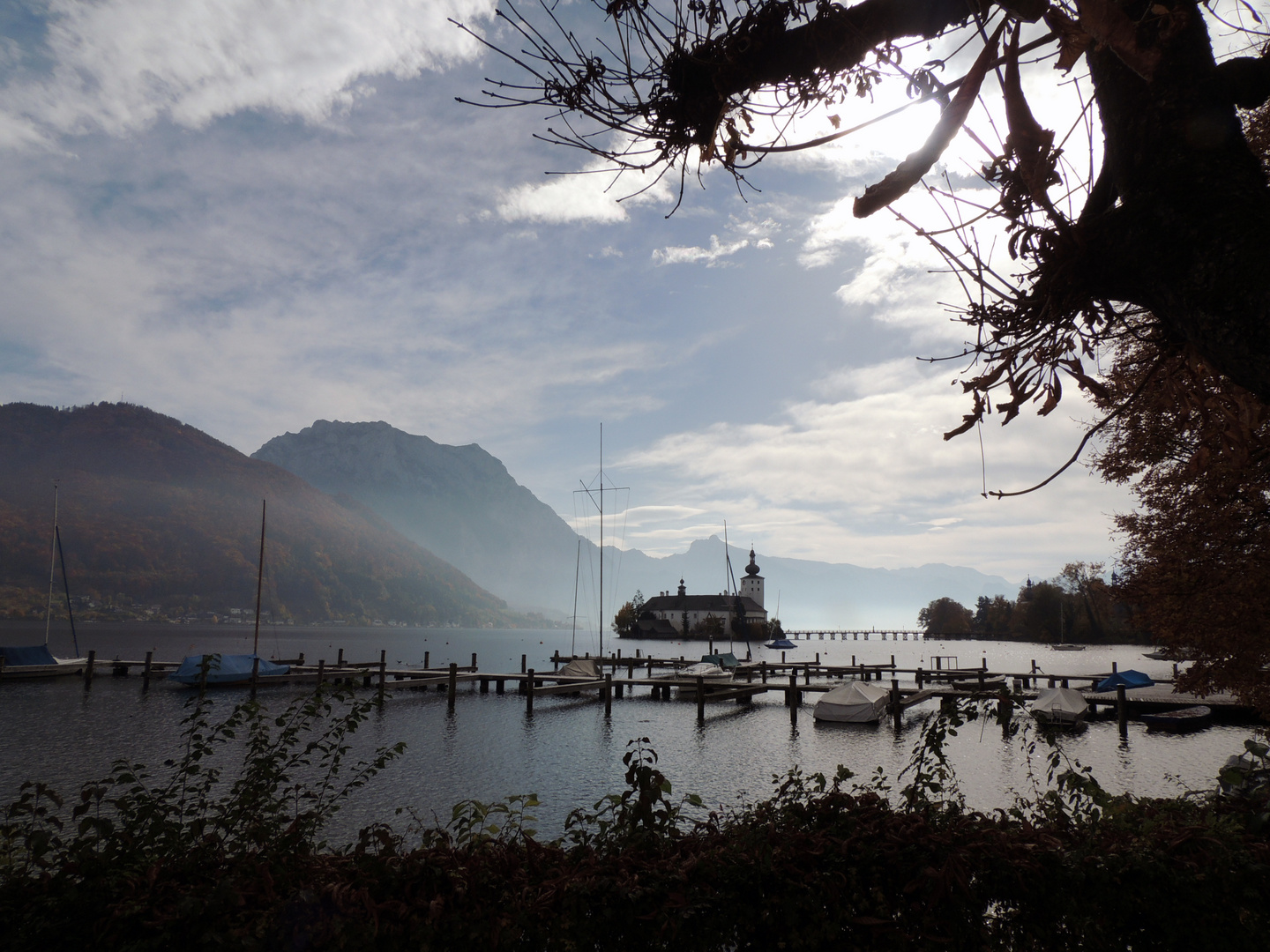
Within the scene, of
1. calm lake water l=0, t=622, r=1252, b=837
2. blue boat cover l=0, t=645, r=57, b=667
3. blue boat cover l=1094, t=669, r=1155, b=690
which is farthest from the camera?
blue boat cover l=0, t=645, r=57, b=667

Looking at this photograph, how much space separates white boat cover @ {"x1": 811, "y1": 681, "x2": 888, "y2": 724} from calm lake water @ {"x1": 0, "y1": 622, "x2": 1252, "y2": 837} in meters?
0.63

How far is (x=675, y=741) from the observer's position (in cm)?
2995

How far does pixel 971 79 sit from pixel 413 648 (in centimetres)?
14445

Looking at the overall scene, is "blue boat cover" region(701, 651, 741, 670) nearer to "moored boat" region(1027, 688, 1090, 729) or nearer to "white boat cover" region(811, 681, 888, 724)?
"white boat cover" region(811, 681, 888, 724)

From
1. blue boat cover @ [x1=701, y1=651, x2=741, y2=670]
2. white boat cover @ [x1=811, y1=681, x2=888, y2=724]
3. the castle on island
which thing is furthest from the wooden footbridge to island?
the castle on island

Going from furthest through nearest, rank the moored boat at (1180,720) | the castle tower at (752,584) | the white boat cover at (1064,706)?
the castle tower at (752,584) → the moored boat at (1180,720) → the white boat cover at (1064,706)

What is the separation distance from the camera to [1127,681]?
130 ft

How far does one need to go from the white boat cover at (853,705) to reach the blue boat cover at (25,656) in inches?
1963

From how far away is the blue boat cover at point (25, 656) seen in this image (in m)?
44.7

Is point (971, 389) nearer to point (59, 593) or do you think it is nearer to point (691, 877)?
point (691, 877)

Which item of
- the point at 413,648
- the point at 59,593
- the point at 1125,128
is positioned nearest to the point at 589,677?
the point at 1125,128

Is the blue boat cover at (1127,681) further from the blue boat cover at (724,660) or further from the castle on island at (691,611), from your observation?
the castle on island at (691,611)

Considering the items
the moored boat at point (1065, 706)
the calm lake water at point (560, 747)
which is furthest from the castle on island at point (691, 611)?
the moored boat at point (1065, 706)

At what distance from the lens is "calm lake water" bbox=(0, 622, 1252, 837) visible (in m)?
20.8
